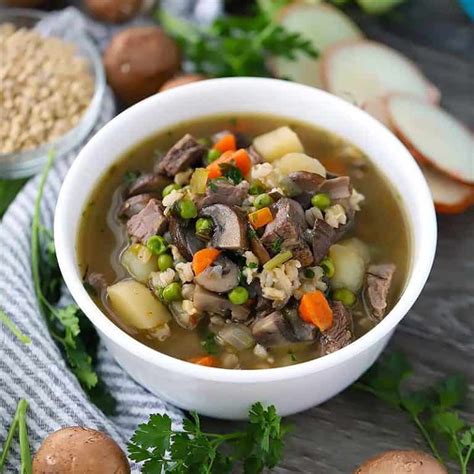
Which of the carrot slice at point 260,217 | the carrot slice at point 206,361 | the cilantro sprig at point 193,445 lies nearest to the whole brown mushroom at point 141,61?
the carrot slice at point 260,217

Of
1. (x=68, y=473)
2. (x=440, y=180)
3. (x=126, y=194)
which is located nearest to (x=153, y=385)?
(x=68, y=473)

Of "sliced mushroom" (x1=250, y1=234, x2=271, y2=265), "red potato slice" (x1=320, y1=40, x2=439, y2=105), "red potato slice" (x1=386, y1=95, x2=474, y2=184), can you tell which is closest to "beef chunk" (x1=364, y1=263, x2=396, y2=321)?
"sliced mushroom" (x1=250, y1=234, x2=271, y2=265)

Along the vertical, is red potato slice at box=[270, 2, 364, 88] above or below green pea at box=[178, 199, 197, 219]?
below

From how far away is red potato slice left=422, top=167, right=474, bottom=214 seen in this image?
3.36m

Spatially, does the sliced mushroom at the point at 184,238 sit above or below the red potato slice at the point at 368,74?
above

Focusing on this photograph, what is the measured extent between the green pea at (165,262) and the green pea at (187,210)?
130 mm

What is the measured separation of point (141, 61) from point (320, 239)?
1319 millimetres

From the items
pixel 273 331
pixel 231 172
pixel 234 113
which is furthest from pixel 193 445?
pixel 234 113

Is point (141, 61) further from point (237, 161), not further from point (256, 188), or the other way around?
point (256, 188)

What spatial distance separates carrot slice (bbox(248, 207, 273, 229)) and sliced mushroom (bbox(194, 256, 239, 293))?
0.15 meters

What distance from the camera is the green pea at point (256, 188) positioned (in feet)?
9.16

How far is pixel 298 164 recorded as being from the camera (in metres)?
2.89

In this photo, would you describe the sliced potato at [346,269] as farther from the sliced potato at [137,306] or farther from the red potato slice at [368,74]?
the red potato slice at [368,74]

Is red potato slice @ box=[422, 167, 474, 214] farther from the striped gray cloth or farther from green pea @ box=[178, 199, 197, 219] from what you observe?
the striped gray cloth
